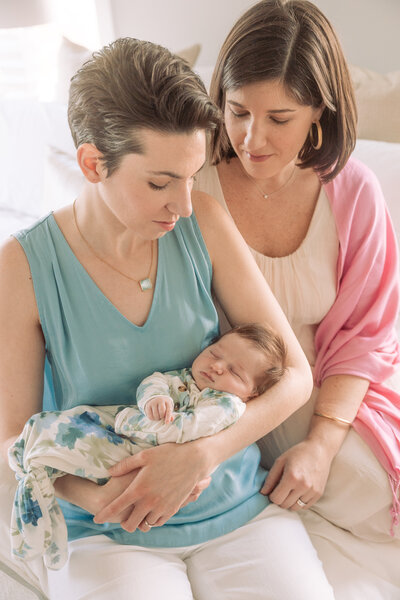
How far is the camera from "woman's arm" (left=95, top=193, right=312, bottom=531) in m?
1.22

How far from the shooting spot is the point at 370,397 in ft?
5.30

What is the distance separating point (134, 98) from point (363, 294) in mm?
813

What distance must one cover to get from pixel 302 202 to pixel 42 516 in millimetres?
992

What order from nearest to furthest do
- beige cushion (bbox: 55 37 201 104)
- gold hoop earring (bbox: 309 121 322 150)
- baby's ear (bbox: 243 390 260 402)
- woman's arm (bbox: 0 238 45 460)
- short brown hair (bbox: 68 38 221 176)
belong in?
1. short brown hair (bbox: 68 38 221 176)
2. woman's arm (bbox: 0 238 45 460)
3. baby's ear (bbox: 243 390 260 402)
4. gold hoop earring (bbox: 309 121 322 150)
5. beige cushion (bbox: 55 37 201 104)

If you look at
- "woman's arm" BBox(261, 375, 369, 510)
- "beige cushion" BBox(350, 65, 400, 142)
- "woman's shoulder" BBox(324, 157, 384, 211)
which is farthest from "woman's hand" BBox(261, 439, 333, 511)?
"beige cushion" BBox(350, 65, 400, 142)

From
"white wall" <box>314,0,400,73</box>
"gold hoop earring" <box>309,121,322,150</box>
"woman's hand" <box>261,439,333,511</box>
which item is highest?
"white wall" <box>314,0,400,73</box>

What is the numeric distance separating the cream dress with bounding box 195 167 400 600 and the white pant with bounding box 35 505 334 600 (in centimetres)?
11

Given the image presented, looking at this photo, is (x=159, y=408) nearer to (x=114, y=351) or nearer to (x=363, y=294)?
(x=114, y=351)

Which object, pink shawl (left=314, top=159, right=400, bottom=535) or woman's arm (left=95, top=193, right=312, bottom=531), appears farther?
pink shawl (left=314, top=159, right=400, bottom=535)

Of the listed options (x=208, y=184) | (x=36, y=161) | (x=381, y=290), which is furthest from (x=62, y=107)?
(x=381, y=290)

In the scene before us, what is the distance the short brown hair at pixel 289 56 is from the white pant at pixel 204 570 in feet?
3.08

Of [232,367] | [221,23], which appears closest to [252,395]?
[232,367]

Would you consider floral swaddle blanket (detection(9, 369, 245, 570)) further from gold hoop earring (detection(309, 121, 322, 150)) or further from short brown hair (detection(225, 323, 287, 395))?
gold hoop earring (detection(309, 121, 322, 150))

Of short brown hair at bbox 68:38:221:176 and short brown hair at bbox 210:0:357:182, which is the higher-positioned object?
short brown hair at bbox 210:0:357:182
